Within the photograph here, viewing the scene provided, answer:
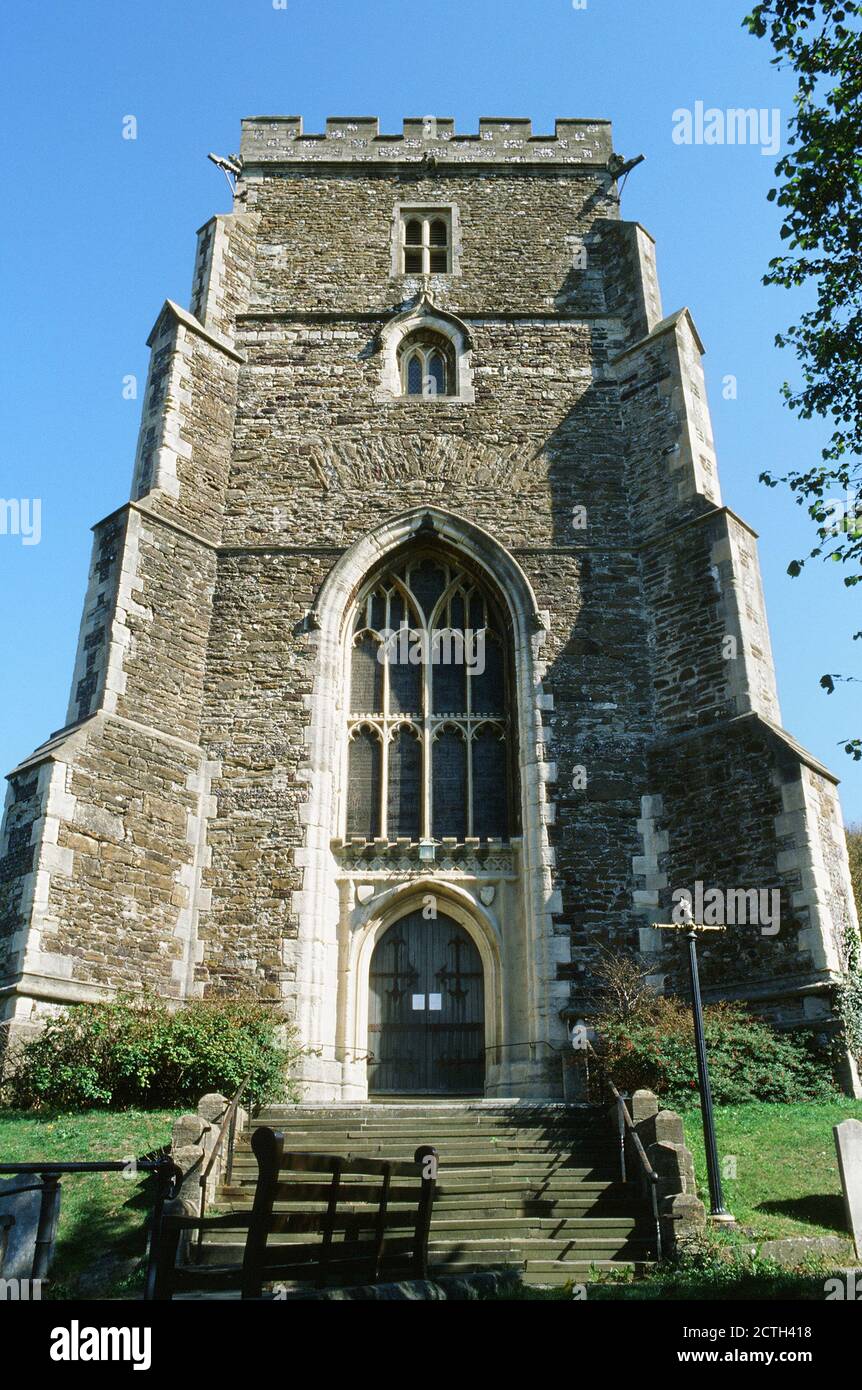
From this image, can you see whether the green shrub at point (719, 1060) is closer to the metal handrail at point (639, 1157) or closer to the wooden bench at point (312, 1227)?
the metal handrail at point (639, 1157)

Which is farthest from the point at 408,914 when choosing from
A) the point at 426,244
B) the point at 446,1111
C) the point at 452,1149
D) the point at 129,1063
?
the point at 426,244

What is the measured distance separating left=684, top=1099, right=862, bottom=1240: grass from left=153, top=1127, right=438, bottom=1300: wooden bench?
2.60 m

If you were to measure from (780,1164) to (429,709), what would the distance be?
741 cm

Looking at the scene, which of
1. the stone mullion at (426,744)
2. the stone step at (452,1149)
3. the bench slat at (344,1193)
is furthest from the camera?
the stone mullion at (426,744)

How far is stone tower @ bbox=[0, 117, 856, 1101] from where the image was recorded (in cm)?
1263

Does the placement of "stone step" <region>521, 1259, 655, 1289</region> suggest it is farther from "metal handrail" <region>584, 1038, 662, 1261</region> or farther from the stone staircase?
"metal handrail" <region>584, 1038, 662, 1261</region>

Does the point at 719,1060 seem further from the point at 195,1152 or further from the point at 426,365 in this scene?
the point at 426,365

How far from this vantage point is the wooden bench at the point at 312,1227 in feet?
17.1

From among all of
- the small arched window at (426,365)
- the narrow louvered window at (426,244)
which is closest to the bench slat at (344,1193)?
the small arched window at (426,365)

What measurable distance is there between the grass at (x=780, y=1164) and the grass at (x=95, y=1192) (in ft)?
13.8

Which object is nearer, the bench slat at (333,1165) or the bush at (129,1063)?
the bench slat at (333,1165)

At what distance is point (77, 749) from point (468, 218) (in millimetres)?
11371

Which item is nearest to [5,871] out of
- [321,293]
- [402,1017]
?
[402,1017]
